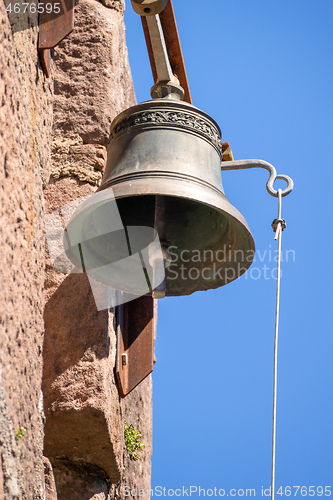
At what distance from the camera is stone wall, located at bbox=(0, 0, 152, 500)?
5.93 feet

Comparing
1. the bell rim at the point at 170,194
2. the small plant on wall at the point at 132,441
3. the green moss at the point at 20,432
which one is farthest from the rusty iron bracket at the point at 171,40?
the green moss at the point at 20,432

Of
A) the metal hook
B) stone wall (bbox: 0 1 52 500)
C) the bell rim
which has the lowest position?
stone wall (bbox: 0 1 52 500)

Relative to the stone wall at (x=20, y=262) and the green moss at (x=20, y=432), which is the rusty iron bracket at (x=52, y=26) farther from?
the green moss at (x=20, y=432)

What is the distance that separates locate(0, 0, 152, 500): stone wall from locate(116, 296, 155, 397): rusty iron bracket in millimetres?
64

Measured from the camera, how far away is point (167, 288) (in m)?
2.79

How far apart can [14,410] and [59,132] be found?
1.63 metres

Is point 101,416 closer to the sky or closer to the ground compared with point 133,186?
closer to the ground

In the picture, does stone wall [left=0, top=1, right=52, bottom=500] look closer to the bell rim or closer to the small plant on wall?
the bell rim

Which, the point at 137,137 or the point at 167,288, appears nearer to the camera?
the point at 137,137

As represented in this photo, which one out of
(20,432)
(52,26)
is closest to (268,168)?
(52,26)

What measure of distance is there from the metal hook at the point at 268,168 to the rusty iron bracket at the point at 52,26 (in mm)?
871

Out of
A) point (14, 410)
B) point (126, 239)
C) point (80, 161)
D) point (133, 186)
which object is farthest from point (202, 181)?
point (14, 410)

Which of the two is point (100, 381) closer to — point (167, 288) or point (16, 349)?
point (167, 288)

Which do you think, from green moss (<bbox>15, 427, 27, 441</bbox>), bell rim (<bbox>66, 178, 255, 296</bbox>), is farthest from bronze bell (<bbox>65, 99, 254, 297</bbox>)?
green moss (<bbox>15, 427, 27, 441</bbox>)
